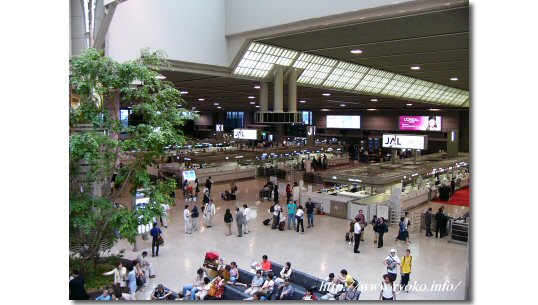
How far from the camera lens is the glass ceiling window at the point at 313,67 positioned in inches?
888

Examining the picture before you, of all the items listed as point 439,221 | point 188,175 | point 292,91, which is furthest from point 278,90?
point 439,221

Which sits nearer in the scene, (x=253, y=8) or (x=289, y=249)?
(x=289, y=249)

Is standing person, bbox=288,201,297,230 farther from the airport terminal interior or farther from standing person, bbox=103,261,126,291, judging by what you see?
standing person, bbox=103,261,126,291

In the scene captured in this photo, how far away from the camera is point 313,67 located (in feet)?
79.4

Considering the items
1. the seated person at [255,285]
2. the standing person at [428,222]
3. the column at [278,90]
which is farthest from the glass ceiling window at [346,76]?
the seated person at [255,285]

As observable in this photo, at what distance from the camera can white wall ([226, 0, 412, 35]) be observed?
1251 centimetres

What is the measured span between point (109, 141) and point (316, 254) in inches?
290

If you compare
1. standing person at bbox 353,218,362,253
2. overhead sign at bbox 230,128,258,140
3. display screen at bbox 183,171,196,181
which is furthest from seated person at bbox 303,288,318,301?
overhead sign at bbox 230,128,258,140

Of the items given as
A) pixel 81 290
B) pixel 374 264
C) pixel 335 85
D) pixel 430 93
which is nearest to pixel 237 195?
pixel 335 85

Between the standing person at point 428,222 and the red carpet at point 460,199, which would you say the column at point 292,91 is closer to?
the red carpet at point 460,199

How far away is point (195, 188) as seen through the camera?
24.5 m

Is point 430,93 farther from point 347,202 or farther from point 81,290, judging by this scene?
point 81,290

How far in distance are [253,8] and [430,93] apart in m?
29.7

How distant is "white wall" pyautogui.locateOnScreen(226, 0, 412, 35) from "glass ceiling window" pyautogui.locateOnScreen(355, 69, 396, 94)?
1368cm
